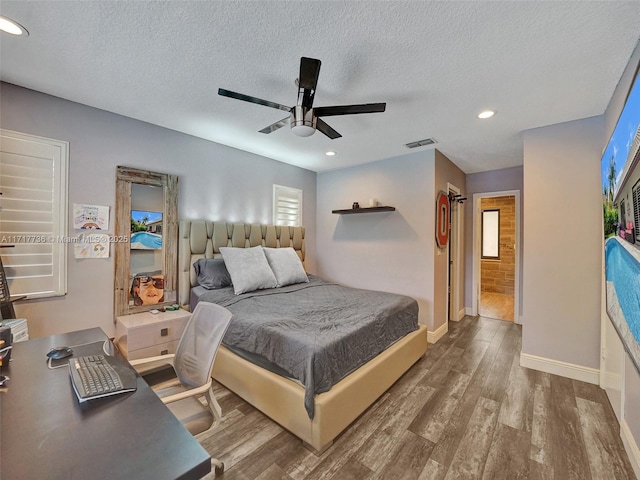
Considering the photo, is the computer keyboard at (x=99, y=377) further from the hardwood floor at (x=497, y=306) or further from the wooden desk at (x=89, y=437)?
the hardwood floor at (x=497, y=306)

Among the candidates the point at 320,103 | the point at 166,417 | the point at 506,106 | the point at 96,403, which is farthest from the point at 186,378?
the point at 506,106

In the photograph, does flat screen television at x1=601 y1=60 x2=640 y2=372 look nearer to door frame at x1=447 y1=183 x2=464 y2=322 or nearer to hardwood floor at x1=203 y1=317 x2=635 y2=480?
hardwood floor at x1=203 y1=317 x2=635 y2=480

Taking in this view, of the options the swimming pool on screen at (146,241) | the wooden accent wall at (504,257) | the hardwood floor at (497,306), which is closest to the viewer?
the swimming pool on screen at (146,241)

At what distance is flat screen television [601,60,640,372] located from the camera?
135 cm

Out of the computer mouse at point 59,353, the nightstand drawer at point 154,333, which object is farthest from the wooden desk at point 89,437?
the nightstand drawer at point 154,333

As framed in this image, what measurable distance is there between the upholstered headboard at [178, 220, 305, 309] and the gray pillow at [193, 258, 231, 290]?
0.10 meters

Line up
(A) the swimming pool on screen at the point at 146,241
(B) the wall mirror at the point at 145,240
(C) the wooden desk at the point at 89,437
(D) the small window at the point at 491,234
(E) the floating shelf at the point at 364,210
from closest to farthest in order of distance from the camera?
(C) the wooden desk at the point at 89,437 → (B) the wall mirror at the point at 145,240 → (A) the swimming pool on screen at the point at 146,241 → (E) the floating shelf at the point at 364,210 → (D) the small window at the point at 491,234

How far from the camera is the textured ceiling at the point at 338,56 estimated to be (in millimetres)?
1446

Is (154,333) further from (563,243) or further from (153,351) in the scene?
(563,243)

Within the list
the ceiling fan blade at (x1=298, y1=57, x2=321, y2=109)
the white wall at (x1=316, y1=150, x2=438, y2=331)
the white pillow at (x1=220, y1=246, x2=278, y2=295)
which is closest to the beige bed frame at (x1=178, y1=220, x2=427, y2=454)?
the white pillow at (x1=220, y1=246, x2=278, y2=295)

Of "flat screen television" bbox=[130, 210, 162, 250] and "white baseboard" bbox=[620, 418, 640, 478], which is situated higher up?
"flat screen television" bbox=[130, 210, 162, 250]

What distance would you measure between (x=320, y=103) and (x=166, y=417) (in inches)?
94.2

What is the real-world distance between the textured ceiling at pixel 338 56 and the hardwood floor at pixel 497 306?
11.1 ft

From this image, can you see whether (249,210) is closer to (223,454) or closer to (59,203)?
(59,203)
